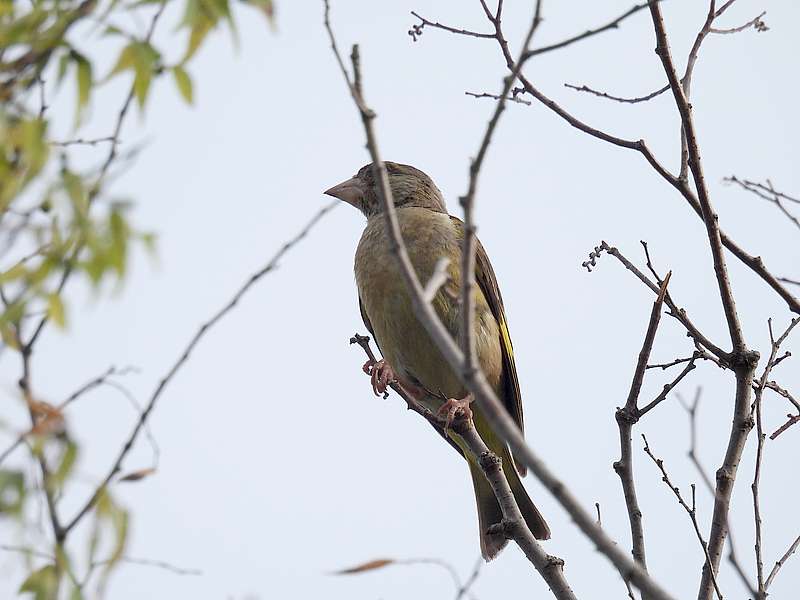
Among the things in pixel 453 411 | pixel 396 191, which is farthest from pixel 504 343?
pixel 396 191

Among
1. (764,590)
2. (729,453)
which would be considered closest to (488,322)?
(729,453)

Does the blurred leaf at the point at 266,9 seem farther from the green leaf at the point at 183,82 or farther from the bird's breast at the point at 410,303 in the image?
the bird's breast at the point at 410,303

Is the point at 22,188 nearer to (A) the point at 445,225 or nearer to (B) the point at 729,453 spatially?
(B) the point at 729,453

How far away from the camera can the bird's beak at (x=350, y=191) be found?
665cm

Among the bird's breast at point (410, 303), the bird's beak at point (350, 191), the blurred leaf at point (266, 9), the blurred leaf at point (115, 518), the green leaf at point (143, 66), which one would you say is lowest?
the blurred leaf at point (115, 518)

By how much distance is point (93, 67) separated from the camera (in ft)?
7.36

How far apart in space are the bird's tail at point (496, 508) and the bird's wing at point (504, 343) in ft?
0.33

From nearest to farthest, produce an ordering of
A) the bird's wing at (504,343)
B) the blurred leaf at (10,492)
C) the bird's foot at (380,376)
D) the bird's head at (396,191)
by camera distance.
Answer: the blurred leaf at (10,492), the bird's foot at (380,376), the bird's wing at (504,343), the bird's head at (396,191)

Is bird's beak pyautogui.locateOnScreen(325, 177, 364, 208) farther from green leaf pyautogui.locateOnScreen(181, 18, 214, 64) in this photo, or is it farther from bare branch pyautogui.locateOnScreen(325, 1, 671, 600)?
bare branch pyautogui.locateOnScreen(325, 1, 671, 600)

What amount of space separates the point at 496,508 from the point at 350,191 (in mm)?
2243

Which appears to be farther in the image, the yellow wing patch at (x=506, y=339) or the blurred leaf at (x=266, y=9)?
the yellow wing patch at (x=506, y=339)

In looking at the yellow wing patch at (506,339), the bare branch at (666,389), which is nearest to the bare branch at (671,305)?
the bare branch at (666,389)

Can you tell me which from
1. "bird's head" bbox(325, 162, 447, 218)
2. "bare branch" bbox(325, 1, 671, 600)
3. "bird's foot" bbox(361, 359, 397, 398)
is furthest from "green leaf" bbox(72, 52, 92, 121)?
"bird's head" bbox(325, 162, 447, 218)

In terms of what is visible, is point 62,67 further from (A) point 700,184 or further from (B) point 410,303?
(B) point 410,303
